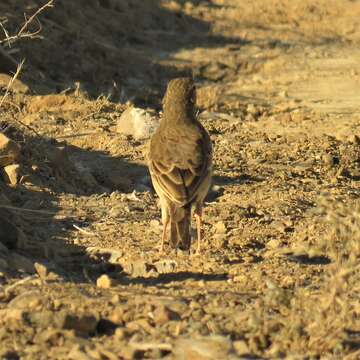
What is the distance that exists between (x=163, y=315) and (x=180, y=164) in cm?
227

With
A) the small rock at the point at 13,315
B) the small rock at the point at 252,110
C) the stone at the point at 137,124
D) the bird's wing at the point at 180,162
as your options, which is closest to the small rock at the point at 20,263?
the bird's wing at the point at 180,162

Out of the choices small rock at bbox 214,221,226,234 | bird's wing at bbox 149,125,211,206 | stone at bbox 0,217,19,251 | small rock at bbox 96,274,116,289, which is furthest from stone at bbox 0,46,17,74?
small rock at bbox 96,274,116,289

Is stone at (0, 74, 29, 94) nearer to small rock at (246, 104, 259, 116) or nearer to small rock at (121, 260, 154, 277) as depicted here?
small rock at (246, 104, 259, 116)

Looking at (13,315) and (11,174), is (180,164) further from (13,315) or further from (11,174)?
(13,315)

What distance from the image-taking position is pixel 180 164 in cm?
815

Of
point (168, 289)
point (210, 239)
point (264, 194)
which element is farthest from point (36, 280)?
point (264, 194)

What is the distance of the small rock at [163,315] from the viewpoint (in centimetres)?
606

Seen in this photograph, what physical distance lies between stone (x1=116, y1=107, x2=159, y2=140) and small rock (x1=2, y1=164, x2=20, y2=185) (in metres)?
2.27

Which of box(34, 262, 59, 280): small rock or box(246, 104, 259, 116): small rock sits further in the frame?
box(246, 104, 259, 116): small rock

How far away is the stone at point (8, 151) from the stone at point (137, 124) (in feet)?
7.22

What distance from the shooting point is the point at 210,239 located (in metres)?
8.54

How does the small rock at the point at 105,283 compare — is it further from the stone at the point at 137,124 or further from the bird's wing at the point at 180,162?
the stone at the point at 137,124

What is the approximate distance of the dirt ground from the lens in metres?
5.90

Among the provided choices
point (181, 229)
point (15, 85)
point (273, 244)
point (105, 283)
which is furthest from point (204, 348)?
point (15, 85)
